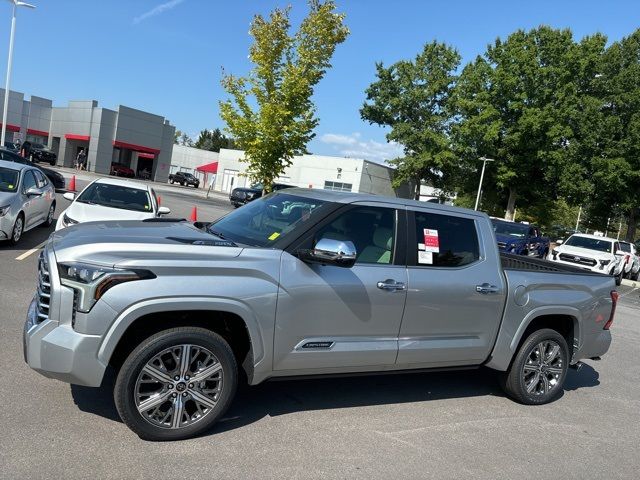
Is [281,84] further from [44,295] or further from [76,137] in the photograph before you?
[76,137]

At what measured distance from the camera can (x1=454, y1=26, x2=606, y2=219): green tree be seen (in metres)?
44.5

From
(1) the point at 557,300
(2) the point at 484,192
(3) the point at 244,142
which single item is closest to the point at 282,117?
(3) the point at 244,142

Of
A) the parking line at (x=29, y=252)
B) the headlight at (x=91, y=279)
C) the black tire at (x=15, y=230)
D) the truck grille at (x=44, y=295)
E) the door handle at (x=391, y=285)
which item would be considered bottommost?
the parking line at (x=29, y=252)


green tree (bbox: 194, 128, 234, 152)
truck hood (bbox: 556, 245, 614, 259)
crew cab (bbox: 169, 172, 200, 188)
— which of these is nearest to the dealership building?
crew cab (bbox: 169, 172, 200, 188)

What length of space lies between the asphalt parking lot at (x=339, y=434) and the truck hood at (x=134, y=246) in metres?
1.19

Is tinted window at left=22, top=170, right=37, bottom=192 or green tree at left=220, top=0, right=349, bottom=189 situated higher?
green tree at left=220, top=0, right=349, bottom=189

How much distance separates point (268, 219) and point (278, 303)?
0.96 m

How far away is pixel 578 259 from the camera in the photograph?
2027 centimetres

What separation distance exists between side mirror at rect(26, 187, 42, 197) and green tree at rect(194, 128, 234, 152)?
121846 mm

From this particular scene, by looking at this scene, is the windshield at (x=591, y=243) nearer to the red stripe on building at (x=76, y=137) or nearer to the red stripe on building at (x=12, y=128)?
the red stripe on building at (x=76, y=137)

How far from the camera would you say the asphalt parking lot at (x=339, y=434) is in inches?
138

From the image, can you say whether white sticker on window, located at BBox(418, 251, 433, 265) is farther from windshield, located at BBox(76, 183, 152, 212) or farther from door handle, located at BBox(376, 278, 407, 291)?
windshield, located at BBox(76, 183, 152, 212)

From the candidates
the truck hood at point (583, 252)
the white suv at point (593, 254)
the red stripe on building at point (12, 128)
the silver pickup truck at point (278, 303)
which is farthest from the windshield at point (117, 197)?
the red stripe on building at point (12, 128)

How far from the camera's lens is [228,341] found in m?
4.09
